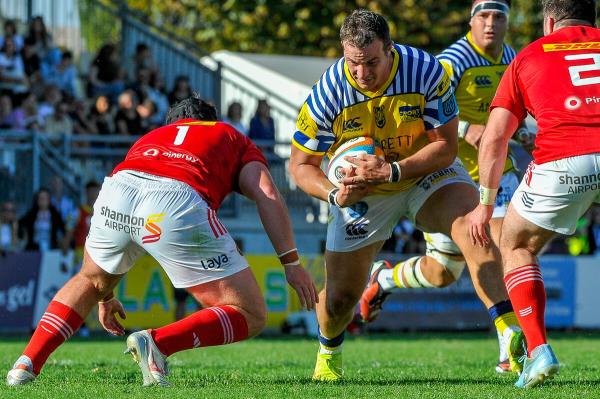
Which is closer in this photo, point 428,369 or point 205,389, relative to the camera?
point 205,389

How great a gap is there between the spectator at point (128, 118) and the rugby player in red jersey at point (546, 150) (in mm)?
11978

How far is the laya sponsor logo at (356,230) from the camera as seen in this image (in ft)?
26.7

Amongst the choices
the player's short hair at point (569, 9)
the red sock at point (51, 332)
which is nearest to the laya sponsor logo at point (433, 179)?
the player's short hair at point (569, 9)

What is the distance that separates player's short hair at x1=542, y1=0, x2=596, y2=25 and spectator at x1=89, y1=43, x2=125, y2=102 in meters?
13.7

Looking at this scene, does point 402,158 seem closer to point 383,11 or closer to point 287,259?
point 287,259

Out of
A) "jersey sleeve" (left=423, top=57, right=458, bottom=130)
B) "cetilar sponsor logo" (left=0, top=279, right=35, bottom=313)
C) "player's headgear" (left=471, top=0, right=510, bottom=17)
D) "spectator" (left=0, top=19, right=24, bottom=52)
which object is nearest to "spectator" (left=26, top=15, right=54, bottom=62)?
"spectator" (left=0, top=19, right=24, bottom=52)

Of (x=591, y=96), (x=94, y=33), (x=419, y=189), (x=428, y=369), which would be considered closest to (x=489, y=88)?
(x=419, y=189)

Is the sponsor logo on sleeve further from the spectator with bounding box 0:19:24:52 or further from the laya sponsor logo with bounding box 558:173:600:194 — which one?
the spectator with bounding box 0:19:24:52

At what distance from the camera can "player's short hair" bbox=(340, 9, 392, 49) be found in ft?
24.2

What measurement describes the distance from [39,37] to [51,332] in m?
13.7

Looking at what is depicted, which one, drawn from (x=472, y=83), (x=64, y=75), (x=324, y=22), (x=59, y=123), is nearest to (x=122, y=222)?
(x=472, y=83)

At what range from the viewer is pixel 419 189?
325 inches

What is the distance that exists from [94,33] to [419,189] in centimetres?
1530

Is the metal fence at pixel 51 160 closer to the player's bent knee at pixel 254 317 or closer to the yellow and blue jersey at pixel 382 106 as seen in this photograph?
the yellow and blue jersey at pixel 382 106
